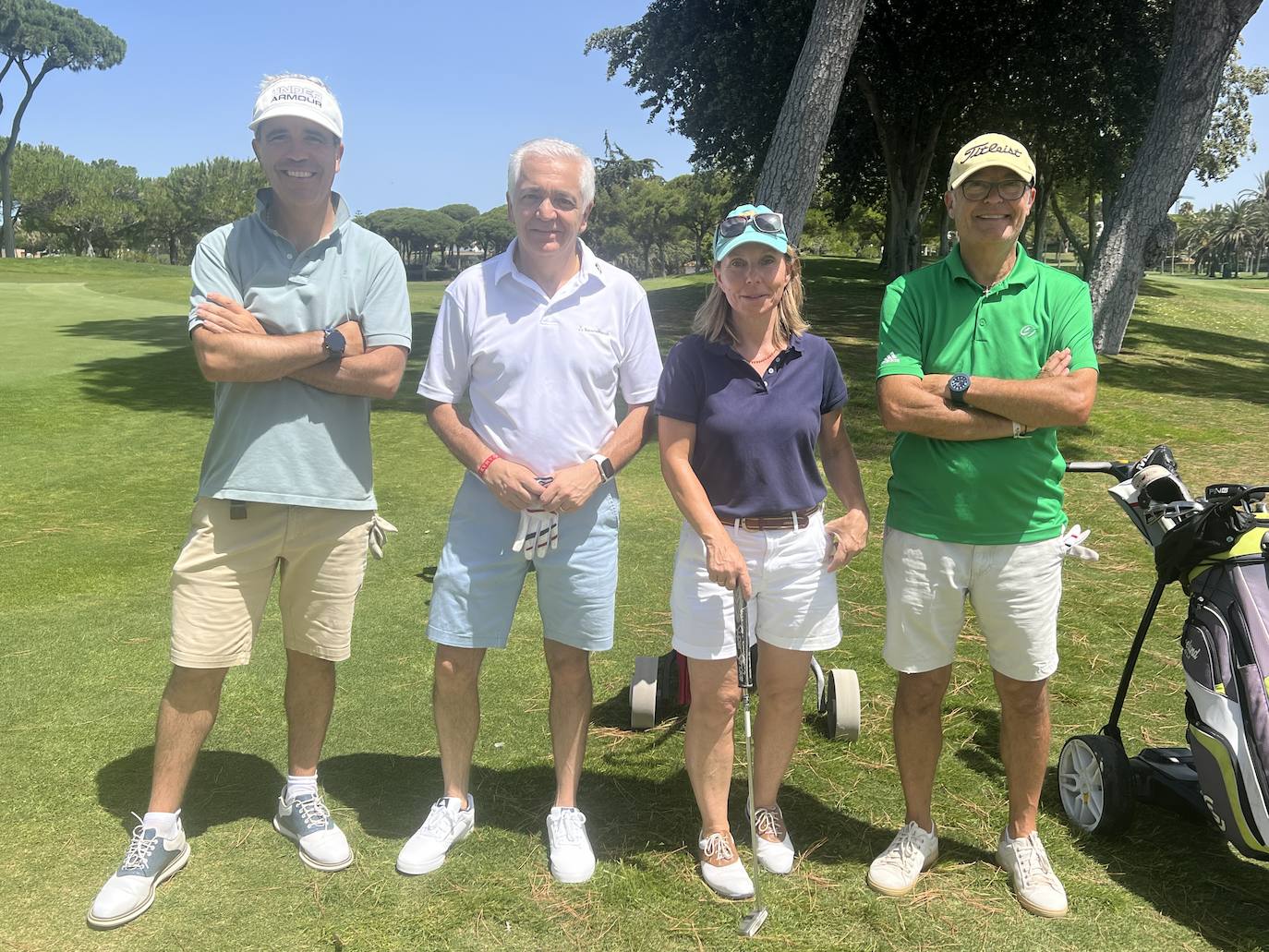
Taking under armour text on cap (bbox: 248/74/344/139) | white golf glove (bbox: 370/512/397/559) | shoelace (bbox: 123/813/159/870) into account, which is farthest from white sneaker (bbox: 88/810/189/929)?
under armour text on cap (bbox: 248/74/344/139)

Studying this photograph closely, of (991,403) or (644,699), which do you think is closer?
(991,403)

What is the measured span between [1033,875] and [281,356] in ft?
9.20

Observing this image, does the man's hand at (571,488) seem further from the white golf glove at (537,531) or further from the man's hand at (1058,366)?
the man's hand at (1058,366)

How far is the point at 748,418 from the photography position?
2.94m

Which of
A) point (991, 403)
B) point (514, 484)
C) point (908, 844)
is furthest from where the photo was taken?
point (908, 844)

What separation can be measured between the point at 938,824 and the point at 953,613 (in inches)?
38.0

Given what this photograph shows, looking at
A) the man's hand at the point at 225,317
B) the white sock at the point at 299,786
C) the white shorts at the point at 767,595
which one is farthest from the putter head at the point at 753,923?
the man's hand at the point at 225,317

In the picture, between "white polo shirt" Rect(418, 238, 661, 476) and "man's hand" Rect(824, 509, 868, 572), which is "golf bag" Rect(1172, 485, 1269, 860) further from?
"white polo shirt" Rect(418, 238, 661, 476)

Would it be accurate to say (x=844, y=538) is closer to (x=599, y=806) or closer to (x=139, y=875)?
(x=599, y=806)

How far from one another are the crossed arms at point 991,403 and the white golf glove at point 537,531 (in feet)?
3.49

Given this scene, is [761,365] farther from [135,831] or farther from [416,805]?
[135,831]

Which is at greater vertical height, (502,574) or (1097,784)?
(502,574)

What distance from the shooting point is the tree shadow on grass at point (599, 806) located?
3.43m

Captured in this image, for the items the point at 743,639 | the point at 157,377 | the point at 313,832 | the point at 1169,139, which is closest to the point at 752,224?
the point at 743,639
